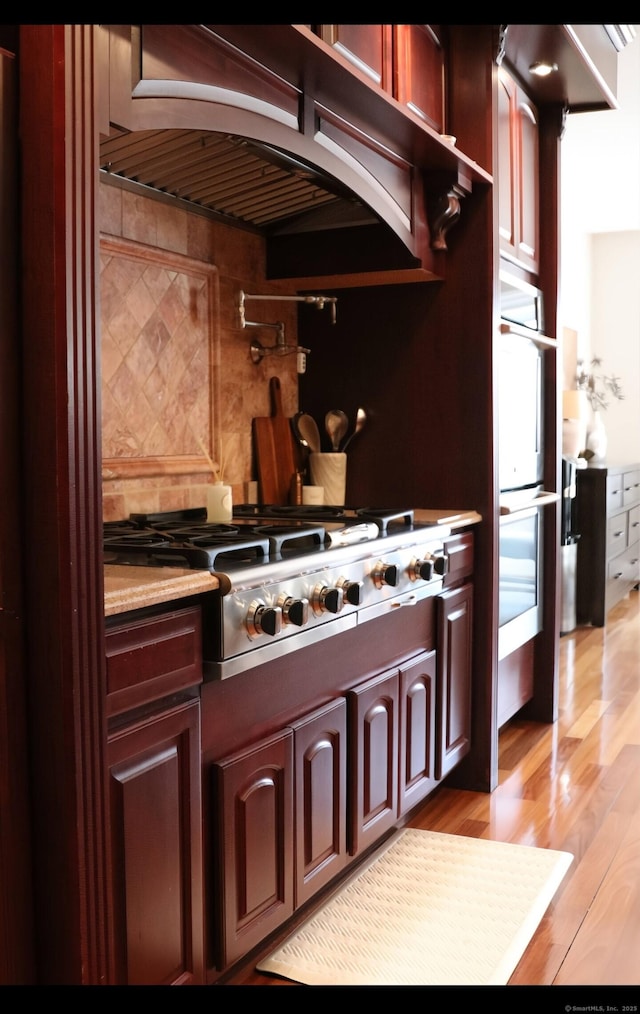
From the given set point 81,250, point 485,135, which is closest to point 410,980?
point 81,250

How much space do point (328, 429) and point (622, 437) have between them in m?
5.36

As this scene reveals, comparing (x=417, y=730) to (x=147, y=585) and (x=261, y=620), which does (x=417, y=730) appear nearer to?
(x=261, y=620)

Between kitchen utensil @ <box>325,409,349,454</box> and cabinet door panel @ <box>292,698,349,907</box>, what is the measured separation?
1.18 m

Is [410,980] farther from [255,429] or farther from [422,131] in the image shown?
[422,131]

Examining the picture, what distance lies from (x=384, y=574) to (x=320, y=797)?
55cm

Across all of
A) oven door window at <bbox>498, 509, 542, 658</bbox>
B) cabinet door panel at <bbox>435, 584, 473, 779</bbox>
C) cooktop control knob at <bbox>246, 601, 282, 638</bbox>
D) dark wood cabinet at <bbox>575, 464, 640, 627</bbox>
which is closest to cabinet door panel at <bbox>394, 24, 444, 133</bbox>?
oven door window at <bbox>498, 509, 542, 658</bbox>

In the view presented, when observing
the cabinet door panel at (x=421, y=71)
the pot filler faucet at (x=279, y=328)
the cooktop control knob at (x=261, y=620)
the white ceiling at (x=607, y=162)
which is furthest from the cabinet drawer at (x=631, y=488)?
the cooktop control knob at (x=261, y=620)

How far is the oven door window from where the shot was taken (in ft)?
10.8

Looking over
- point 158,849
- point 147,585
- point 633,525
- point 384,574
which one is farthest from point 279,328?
point 633,525

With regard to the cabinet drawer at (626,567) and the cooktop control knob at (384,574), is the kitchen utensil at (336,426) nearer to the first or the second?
the cooktop control knob at (384,574)

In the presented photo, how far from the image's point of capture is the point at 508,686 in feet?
11.4

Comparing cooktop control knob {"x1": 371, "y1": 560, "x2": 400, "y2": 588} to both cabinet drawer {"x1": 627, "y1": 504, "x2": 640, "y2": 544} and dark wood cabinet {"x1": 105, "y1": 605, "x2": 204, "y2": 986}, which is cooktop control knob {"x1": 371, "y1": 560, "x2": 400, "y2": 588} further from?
cabinet drawer {"x1": 627, "y1": 504, "x2": 640, "y2": 544}

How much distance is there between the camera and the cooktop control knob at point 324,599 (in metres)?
2.04

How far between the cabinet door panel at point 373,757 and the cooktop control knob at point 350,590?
0.86 feet
